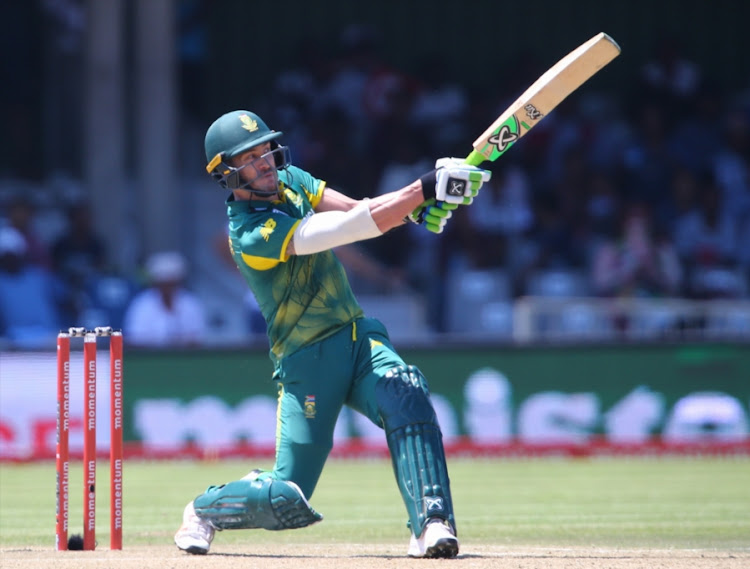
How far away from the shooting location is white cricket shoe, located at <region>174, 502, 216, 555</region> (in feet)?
16.8

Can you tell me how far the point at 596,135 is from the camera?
48.3 feet

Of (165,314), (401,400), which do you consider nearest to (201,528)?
(401,400)

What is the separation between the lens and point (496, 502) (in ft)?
24.7

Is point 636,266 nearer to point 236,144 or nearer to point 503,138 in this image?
point 503,138

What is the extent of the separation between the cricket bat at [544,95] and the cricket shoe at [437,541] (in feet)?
4.82

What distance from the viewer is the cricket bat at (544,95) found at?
16.9 ft

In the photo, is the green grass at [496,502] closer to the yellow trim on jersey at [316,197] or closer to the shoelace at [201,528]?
the shoelace at [201,528]

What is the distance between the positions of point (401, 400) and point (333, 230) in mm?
726

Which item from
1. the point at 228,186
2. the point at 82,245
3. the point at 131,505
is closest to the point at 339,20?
the point at 82,245

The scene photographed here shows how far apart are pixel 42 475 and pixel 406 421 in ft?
17.4

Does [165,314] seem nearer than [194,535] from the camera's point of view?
No

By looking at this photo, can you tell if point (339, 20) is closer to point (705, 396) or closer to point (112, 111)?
point (112, 111)

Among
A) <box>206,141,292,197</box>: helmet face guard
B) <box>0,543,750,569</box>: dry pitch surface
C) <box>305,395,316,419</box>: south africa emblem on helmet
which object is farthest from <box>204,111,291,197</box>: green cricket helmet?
<box>0,543,750,569</box>: dry pitch surface

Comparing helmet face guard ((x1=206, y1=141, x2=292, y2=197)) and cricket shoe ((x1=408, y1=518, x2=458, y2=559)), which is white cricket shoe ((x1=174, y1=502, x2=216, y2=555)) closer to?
cricket shoe ((x1=408, y1=518, x2=458, y2=559))
